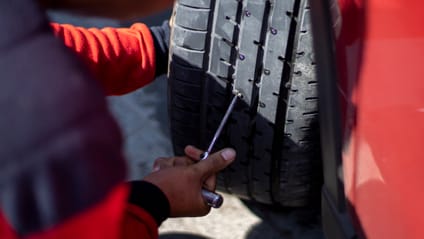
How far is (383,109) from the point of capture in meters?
1.02

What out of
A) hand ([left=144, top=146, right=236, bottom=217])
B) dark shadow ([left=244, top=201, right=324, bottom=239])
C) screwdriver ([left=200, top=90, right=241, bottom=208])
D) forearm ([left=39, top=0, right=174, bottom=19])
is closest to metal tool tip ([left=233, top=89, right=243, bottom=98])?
screwdriver ([left=200, top=90, right=241, bottom=208])

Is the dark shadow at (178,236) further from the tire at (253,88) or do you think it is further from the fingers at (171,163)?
the fingers at (171,163)

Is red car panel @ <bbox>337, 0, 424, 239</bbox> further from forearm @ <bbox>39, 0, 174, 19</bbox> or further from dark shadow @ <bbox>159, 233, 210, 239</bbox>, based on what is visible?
dark shadow @ <bbox>159, 233, 210, 239</bbox>

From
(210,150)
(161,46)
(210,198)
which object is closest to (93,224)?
(210,198)

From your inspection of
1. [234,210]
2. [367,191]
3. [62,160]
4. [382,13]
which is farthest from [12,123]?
[234,210]

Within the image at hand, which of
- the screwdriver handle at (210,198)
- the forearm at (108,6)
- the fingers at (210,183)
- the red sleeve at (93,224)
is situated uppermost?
the forearm at (108,6)

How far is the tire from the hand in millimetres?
161

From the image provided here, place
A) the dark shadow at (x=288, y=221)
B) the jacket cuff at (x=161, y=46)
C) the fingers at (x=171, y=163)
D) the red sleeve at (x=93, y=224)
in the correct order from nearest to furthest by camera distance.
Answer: the red sleeve at (x=93, y=224)
the fingers at (x=171, y=163)
the jacket cuff at (x=161, y=46)
the dark shadow at (x=288, y=221)

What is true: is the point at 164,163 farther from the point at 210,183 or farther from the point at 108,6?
the point at 108,6

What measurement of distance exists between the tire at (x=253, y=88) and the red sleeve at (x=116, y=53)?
0.07m

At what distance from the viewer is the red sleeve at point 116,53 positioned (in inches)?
56.5

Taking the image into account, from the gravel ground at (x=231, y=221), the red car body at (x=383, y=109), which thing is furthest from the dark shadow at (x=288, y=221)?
the red car body at (x=383, y=109)

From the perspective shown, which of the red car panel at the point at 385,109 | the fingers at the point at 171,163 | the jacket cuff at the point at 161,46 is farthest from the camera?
the jacket cuff at the point at 161,46

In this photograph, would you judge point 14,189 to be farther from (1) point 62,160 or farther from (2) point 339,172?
(2) point 339,172
